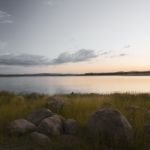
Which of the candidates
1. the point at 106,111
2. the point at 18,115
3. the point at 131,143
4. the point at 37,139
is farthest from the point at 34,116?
the point at 131,143

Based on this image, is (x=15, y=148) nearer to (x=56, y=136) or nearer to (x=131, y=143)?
(x=56, y=136)

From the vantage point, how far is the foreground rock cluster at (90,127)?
7.46 m

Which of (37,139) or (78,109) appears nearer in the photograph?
(37,139)

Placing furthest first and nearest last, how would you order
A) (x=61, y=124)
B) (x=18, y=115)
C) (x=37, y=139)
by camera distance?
(x=18, y=115), (x=61, y=124), (x=37, y=139)

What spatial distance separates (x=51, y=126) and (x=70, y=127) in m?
0.59

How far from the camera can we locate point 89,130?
26.1ft

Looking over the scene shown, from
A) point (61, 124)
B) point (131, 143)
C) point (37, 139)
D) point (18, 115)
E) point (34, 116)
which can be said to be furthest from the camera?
point (18, 115)

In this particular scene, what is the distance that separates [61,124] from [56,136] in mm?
630

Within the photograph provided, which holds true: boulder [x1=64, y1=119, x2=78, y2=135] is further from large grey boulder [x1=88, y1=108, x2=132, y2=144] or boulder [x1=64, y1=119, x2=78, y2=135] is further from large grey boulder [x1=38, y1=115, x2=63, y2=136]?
large grey boulder [x1=88, y1=108, x2=132, y2=144]

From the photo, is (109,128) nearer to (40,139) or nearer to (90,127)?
(90,127)

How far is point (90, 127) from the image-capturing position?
795cm

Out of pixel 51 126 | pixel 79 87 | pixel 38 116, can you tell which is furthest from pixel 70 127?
pixel 79 87

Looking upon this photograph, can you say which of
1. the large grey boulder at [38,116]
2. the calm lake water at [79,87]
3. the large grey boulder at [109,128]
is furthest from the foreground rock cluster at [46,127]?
the calm lake water at [79,87]

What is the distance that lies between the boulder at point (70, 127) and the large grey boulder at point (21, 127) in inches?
38.3
